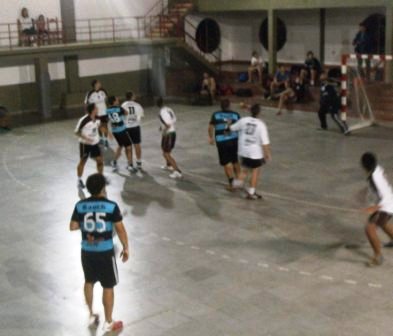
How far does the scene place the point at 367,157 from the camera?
9.39 m

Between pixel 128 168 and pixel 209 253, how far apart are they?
609 centimetres

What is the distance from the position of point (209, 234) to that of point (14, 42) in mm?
17474

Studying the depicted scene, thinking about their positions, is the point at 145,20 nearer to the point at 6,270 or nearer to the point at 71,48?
the point at 71,48

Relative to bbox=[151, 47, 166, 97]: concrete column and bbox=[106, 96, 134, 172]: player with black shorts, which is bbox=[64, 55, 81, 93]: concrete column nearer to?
bbox=[151, 47, 166, 97]: concrete column

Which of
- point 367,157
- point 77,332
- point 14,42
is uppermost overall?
point 14,42

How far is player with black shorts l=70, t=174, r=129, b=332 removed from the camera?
741 centimetres

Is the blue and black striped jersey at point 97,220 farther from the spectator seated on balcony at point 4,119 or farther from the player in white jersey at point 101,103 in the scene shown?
the spectator seated on balcony at point 4,119

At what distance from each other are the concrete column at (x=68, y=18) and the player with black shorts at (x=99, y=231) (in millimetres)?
21033

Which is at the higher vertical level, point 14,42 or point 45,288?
point 14,42

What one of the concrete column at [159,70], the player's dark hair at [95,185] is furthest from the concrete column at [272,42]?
the player's dark hair at [95,185]

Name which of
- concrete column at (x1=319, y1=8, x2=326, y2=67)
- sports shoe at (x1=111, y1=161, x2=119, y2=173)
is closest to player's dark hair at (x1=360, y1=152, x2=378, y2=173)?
sports shoe at (x1=111, y1=161, x2=119, y2=173)

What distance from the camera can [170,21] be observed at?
29156mm

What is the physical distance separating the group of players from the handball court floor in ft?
1.13

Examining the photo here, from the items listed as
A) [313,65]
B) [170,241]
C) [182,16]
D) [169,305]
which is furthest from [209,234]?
[182,16]
